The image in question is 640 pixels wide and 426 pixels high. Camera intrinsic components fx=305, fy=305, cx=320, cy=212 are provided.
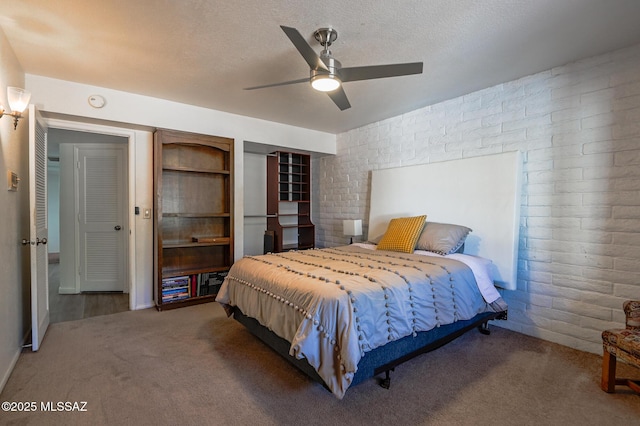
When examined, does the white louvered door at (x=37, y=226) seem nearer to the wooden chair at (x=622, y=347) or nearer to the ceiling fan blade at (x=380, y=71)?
the ceiling fan blade at (x=380, y=71)

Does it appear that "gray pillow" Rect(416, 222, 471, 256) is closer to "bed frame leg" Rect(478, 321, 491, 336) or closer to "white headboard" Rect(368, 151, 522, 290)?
"white headboard" Rect(368, 151, 522, 290)

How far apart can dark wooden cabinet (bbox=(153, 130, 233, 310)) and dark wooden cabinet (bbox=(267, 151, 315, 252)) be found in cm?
74

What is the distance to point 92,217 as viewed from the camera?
14.5ft

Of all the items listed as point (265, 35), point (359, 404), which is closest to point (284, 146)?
point (265, 35)

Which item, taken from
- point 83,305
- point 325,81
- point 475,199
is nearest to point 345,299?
point 325,81

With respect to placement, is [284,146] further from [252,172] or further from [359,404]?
[359,404]

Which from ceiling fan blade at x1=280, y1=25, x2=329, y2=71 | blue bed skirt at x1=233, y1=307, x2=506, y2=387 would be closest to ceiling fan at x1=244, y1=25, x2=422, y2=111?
ceiling fan blade at x1=280, y1=25, x2=329, y2=71

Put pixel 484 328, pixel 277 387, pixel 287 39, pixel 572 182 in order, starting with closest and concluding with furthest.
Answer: pixel 277 387, pixel 287 39, pixel 572 182, pixel 484 328

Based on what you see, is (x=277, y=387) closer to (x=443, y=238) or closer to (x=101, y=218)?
(x=443, y=238)

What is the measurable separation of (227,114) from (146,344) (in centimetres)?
285

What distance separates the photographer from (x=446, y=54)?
8.21ft

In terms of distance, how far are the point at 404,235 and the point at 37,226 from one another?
339 cm

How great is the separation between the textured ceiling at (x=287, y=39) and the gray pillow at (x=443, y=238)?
1.47m

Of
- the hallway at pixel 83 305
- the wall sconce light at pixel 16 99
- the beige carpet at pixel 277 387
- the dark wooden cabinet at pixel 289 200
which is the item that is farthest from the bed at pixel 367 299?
the wall sconce light at pixel 16 99
